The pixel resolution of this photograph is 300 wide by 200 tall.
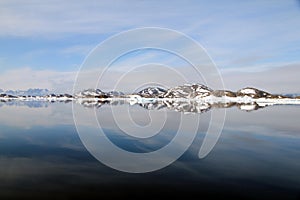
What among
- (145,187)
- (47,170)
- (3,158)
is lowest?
(145,187)

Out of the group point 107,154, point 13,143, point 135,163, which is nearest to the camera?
point 135,163

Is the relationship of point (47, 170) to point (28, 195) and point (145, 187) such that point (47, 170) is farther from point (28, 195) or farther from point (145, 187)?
point (145, 187)

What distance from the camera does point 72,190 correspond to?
8.38m

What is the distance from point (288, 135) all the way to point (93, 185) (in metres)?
16.6

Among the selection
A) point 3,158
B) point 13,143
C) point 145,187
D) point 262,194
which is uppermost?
point 13,143

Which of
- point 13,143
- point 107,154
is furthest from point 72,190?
point 13,143

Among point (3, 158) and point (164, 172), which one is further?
point (3, 158)

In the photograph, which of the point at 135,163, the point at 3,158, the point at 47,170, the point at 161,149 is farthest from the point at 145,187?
the point at 3,158

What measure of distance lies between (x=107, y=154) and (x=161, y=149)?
3.08m

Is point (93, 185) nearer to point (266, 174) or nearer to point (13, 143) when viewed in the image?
point (266, 174)

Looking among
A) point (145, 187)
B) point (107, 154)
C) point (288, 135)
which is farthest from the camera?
point (288, 135)

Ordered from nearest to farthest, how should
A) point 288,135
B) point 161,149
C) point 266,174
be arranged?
point 266,174, point 161,149, point 288,135

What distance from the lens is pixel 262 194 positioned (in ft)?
26.9

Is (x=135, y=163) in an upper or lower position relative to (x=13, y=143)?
lower
